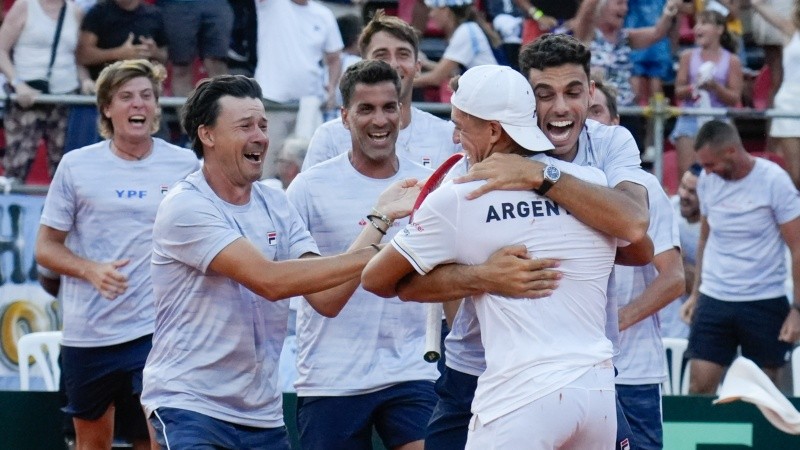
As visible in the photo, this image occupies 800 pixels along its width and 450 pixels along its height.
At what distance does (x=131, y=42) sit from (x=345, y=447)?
17.6 ft

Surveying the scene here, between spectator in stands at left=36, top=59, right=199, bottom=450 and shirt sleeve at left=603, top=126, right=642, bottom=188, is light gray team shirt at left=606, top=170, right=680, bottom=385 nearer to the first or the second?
shirt sleeve at left=603, top=126, right=642, bottom=188

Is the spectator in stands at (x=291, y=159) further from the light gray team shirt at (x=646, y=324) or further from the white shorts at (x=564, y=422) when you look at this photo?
the white shorts at (x=564, y=422)

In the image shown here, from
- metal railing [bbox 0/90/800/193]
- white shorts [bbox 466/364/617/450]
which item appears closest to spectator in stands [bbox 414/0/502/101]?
metal railing [bbox 0/90/800/193]

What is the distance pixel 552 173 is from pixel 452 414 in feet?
4.64

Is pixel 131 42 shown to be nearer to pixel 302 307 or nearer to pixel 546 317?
pixel 302 307

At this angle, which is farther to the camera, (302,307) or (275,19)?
(275,19)

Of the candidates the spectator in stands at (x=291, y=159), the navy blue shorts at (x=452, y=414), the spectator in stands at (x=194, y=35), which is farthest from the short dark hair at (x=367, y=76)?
the spectator in stands at (x=194, y=35)

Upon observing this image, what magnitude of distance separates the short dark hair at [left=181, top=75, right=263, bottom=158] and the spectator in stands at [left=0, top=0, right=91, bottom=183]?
16.7ft

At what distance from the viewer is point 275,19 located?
1160 cm

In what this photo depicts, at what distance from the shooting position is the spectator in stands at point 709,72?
38.5ft

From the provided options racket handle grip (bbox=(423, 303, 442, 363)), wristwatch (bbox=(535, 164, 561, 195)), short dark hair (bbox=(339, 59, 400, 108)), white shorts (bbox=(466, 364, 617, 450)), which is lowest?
white shorts (bbox=(466, 364, 617, 450))

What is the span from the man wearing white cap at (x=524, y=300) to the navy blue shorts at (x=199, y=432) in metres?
1.18

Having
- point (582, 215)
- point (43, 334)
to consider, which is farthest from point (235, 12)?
point (582, 215)

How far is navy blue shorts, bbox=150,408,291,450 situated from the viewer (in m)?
5.66
